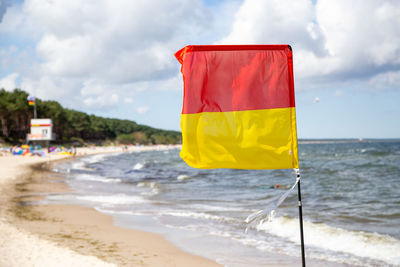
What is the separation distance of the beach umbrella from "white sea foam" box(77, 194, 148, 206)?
416 inches

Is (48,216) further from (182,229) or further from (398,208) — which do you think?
(398,208)

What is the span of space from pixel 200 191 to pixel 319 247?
11.5 meters

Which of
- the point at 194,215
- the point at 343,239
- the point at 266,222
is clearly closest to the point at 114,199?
the point at 194,215

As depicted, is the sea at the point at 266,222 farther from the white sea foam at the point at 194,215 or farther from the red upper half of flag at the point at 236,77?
the red upper half of flag at the point at 236,77

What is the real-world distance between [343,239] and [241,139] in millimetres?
5977

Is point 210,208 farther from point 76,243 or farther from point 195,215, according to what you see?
point 76,243

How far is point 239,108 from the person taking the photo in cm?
430

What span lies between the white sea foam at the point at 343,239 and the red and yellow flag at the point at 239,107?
4805mm

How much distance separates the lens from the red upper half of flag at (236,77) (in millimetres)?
4184

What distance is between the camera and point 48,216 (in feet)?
35.6

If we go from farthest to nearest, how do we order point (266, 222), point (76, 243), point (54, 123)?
point (54, 123) → point (266, 222) → point (76, 243)

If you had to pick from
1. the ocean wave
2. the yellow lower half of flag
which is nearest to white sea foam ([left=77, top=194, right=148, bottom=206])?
the ocean wave

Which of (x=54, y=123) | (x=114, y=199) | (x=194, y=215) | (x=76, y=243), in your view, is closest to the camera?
(x=76, y=243)

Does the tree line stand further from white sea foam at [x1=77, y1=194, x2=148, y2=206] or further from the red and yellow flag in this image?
the red and yellow flag
